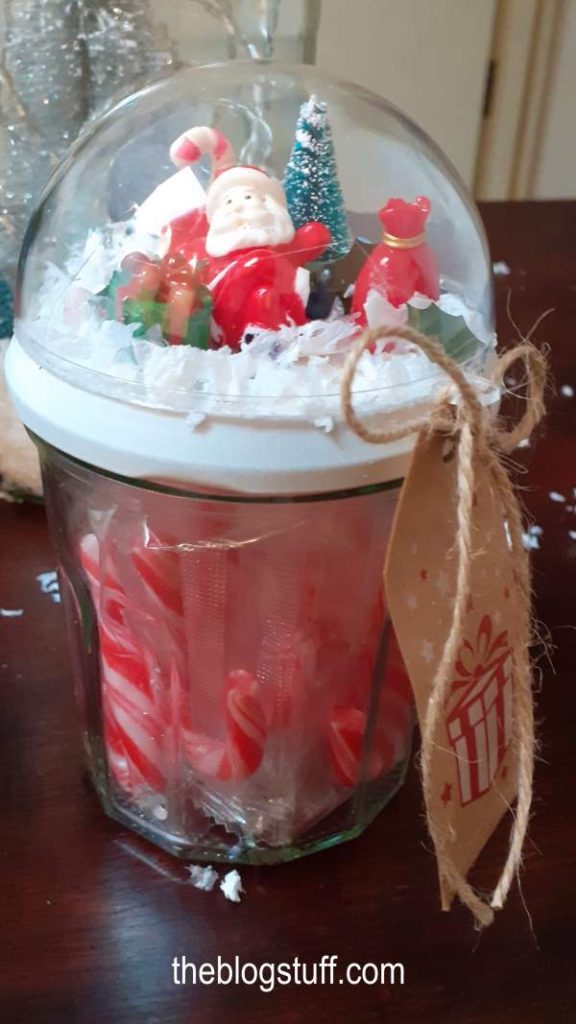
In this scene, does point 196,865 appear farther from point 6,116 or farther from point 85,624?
point 6,116

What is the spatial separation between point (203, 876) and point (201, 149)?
35cm

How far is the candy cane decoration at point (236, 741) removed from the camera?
0.45m

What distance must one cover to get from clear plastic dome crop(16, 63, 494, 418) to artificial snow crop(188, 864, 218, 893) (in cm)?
23

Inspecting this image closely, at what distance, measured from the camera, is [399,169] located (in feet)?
1.67

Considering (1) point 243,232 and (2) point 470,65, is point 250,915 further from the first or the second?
(2) point 470,65

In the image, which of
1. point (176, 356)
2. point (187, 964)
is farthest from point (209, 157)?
point (187, 964)

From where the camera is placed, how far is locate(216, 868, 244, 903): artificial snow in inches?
18.2

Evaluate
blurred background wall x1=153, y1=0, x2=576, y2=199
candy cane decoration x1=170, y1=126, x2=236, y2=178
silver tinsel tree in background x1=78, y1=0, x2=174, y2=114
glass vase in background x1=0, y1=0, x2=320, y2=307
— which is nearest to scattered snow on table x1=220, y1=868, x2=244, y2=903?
candy cane decoration x1=170, y1=126, x2=236, y2=178

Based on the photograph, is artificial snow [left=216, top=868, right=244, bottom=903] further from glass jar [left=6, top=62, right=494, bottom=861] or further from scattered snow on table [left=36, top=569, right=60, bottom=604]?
scattered snow on table [left=36, top=569, right=60, bottom=604]

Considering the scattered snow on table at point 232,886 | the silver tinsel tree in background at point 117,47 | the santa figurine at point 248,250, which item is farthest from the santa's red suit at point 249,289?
the silver tinsel tree in background at point 117,47

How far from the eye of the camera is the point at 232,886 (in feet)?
1.53

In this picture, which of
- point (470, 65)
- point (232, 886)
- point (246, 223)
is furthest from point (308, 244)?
point (470, 65)

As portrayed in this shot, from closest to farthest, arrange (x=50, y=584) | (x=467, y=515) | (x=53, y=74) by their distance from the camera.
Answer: (x=467, y=515), (x=50, y=584), (x=53, y=74)

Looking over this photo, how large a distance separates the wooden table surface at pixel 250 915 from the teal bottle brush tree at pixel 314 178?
293mm
